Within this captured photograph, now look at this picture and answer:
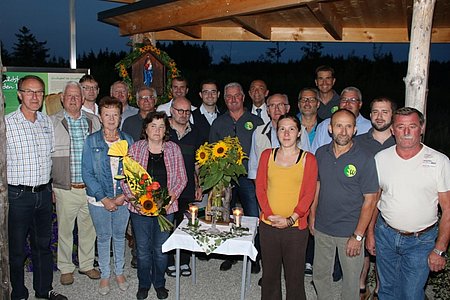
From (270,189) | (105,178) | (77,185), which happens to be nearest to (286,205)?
(270,189)

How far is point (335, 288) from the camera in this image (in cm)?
548

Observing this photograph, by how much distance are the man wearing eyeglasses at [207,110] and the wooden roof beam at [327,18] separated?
1.69 m

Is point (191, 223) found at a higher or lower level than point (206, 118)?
lower

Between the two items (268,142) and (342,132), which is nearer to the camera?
(342,132)

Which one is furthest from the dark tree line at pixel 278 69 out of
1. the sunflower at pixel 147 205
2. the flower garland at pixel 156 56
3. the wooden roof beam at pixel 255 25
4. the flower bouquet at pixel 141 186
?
the sunflower at pixel 147 205

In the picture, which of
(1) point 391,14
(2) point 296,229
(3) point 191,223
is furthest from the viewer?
(1) point 391,14

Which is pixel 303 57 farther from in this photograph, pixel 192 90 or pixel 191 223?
pixel 191 223

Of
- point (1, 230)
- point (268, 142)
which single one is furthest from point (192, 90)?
point (1, 230)

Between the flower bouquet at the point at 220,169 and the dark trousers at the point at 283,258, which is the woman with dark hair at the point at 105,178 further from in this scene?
the dark trousers at the point at 283,258

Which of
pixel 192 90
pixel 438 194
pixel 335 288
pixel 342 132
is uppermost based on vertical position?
pixel 192 90

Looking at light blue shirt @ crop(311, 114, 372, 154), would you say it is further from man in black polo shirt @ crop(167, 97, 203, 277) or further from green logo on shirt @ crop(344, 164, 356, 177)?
man in black polo shirt @ crop(167, 97, 203, 277)

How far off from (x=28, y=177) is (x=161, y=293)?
6.25 feet

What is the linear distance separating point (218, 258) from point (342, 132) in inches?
116

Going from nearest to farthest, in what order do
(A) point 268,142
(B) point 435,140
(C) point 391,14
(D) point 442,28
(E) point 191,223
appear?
(E) point 191,223 → (A) point 268,142 → (C) point 391,14 → (D) point 442,28 → (B) point 435,140
